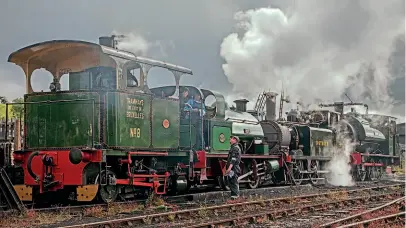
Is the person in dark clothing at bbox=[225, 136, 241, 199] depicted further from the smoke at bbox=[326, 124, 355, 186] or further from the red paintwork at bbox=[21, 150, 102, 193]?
the smoke at bbox=[326, 124, 355, 186]

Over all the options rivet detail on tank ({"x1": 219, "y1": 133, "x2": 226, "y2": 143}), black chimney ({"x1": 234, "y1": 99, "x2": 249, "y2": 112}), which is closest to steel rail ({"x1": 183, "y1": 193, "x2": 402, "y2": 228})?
rivet detail on tank ({"x1": 219, "y1": 133, "x2": 226, "y2": 143})

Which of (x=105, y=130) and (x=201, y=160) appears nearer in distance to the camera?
(x=105, y=130)

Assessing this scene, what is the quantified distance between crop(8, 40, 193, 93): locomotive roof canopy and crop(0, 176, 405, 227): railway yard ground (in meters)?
2.78

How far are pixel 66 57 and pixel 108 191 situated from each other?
2.83m

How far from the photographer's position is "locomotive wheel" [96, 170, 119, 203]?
10.7 metres

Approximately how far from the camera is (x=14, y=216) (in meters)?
9.34

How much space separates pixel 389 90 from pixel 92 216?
38262mm

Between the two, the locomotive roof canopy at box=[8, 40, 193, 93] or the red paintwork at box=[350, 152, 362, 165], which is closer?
the locomotive roof canopy at box=[8, 40, 193, 93]

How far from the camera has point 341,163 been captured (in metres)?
21.1

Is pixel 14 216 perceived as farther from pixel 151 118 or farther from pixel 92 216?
pixel 151 118

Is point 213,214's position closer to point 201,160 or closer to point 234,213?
point 234,213

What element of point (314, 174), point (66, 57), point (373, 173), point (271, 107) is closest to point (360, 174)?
point (373, 173)

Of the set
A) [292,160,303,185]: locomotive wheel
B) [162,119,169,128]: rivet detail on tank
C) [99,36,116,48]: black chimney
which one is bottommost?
[292,160,303,185]: locomotive wheel

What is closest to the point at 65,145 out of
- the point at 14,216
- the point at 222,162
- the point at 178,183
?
the point at 14,216
